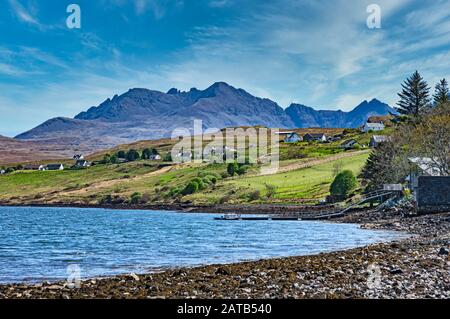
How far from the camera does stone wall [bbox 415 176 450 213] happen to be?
232 ft

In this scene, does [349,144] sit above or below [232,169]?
above

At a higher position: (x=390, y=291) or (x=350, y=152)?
(x=350, y=152)

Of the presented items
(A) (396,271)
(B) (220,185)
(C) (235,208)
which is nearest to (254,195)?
(C) (235,208)

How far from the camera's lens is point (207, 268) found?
28656 mm

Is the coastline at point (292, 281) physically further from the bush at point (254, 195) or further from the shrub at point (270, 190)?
the shrub at point (270, 190)

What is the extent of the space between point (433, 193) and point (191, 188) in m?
91.4

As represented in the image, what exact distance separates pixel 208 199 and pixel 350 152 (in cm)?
4805

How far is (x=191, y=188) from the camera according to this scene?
511 ft

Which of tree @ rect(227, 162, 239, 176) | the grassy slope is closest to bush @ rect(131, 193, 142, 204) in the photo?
the grassy slope

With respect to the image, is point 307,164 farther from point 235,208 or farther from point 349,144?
point 235,208

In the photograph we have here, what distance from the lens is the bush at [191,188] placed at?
15475 centimetres

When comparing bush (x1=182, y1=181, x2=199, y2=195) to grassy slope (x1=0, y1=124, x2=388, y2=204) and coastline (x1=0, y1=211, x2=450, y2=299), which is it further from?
coastline (x1=0, y1=211, x2=450, y2=299)
